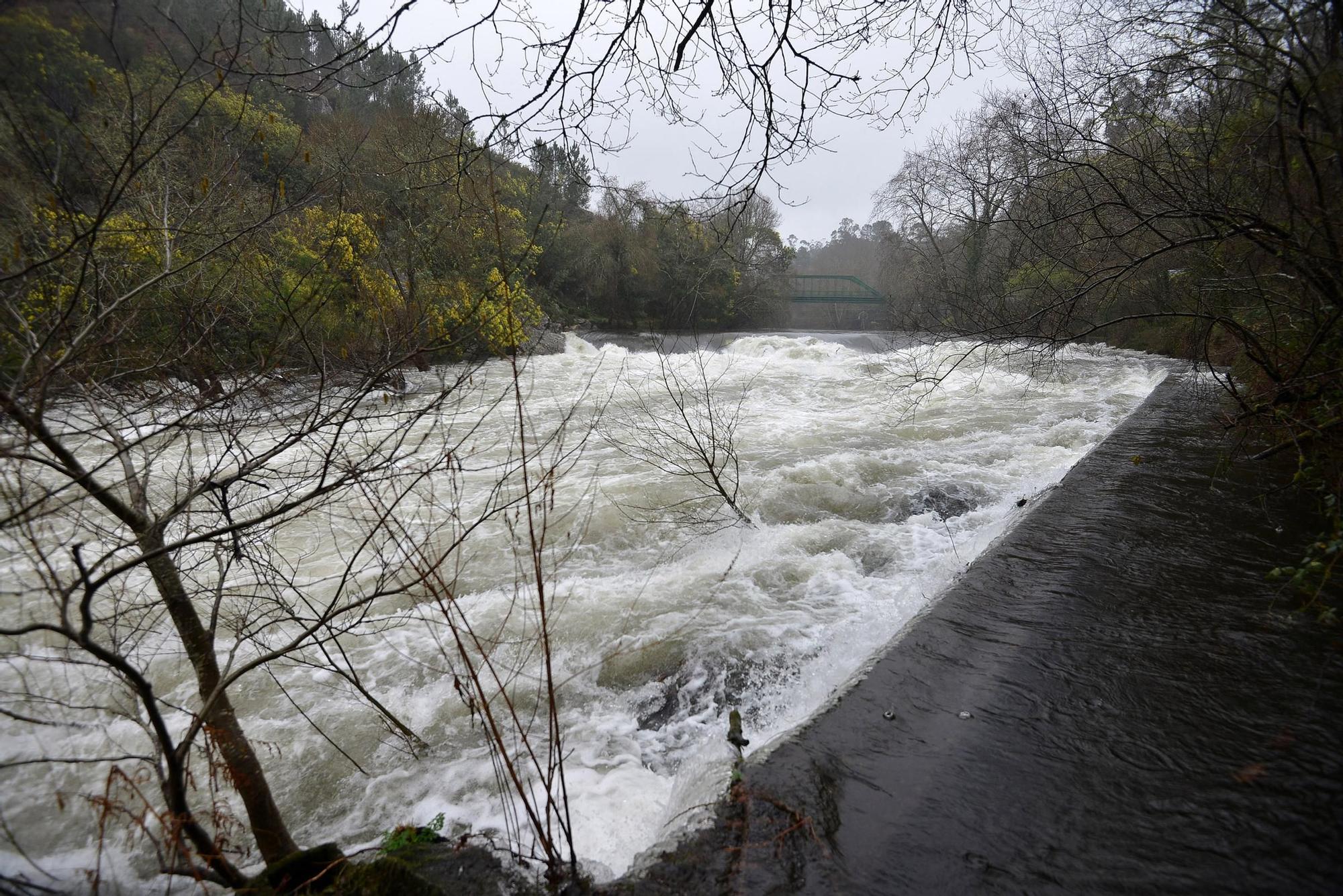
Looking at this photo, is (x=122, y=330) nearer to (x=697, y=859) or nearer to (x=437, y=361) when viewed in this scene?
(x=437, y=361)

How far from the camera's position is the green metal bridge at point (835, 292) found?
107 feet

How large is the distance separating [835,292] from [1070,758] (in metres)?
37.2

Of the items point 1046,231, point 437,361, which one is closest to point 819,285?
point 1046,231

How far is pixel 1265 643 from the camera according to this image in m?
2.38

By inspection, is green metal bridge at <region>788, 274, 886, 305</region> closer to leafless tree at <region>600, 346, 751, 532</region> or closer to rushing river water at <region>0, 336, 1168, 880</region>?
leafless tree at <region>600, 346, 751, 532</region>

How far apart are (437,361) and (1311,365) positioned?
5.61m

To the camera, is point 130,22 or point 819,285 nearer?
point 130,22

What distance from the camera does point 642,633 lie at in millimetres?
3682

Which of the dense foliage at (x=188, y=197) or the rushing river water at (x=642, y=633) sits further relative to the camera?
the rushing river water at (x=642, y=633)

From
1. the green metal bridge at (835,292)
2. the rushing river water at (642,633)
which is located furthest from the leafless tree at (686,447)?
the green metal bridge at (835,292)

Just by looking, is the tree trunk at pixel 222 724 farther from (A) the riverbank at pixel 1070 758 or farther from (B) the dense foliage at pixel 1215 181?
(B) the dense foliage at pixel 1215 181

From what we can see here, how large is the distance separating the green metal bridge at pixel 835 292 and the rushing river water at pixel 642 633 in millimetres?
25966

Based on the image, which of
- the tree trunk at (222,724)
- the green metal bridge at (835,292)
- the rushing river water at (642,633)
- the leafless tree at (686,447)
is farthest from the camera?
the green metal bridge at (835,292)

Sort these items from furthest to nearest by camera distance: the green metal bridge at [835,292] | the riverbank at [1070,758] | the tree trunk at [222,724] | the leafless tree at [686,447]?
the green metal bridge at [835,292] → the leafless tree at [686,447] → the tree trunk at [222,724] → the riverbank at [1070,758]
